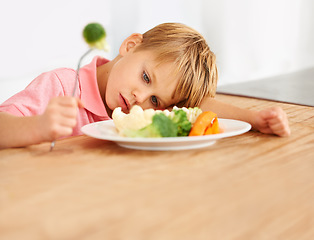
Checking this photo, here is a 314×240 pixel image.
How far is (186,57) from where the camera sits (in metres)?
1.42

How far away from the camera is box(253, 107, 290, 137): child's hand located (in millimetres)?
1115

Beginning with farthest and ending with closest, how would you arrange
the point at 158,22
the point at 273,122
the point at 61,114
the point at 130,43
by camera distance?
the point at 158,22
the point at 130,43
the point at 273,122
the point at 61,114

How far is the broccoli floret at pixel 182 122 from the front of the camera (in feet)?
3.26

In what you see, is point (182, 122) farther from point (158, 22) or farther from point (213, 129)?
point (158, 22)

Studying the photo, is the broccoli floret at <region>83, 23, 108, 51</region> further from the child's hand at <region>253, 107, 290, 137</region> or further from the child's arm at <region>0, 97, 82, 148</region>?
the child's hand at <region>253, 107, 290, 137</region>

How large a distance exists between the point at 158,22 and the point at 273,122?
2123 mm

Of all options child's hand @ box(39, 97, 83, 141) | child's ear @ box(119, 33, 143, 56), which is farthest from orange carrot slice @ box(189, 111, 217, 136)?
child's ear @ box(119, 33, 143, 56)

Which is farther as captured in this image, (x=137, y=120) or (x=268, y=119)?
(x=268, y=119)

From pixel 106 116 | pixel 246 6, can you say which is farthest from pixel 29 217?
pixel 246 6

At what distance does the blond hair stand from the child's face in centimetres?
3

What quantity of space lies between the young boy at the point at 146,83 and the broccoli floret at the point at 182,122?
267 millimetres

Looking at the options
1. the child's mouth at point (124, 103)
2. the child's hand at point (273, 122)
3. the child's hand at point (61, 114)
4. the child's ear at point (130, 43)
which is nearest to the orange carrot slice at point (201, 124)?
the child's hand at point (273, 122)

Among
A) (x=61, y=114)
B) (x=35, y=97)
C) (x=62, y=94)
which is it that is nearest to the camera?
(x=61, y=114)

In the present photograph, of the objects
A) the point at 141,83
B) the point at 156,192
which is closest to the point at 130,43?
the point at 141,83
